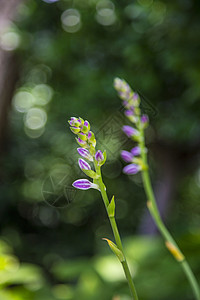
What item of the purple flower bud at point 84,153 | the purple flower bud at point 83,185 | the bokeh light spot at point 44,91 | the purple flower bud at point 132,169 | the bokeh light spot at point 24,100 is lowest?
the purple flower bud at point 83,185

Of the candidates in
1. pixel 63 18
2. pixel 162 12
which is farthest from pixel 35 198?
pixel 162 12

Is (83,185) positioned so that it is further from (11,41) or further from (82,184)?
(11,41)

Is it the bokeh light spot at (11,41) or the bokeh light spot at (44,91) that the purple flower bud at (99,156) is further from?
the bokeh light spot at (44,91)

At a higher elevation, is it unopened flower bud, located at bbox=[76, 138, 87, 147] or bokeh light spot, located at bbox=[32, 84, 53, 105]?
bokeh light spot, located at bbox=[32, 84, 53, 105]

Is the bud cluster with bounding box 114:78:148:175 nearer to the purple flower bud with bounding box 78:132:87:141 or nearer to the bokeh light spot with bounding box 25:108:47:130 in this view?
the purple flower bud with bounding box 78:132:87:141

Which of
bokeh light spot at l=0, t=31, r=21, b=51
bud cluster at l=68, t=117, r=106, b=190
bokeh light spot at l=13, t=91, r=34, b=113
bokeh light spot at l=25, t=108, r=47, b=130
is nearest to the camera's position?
bud cluster at l=68, t=117, r=106, b=190

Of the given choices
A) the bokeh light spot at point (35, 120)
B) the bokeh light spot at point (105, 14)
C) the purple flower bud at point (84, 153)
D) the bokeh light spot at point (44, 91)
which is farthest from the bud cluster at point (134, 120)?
the bokeh light spot at point (44, 91)

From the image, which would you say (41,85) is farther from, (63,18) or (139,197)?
(139,197)

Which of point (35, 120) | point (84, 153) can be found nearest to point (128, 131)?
point (84, 153)

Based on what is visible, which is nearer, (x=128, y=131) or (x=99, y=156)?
(x=99, y=156)

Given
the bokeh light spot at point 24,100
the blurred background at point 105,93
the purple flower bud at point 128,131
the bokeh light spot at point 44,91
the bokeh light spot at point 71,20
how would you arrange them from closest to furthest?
the purple flower bud at point 128,131
the blurred background at point 105,93
the bokeh light spot at point 71,20
the bokeh light spot at point 44,91
the bokeh light spot at point 24,100

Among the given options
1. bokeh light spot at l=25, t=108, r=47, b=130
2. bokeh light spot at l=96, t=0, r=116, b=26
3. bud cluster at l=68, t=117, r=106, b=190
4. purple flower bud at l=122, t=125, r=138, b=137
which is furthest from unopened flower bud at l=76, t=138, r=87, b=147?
bokeh light spot at l=96, t=0, r=116, b=26
